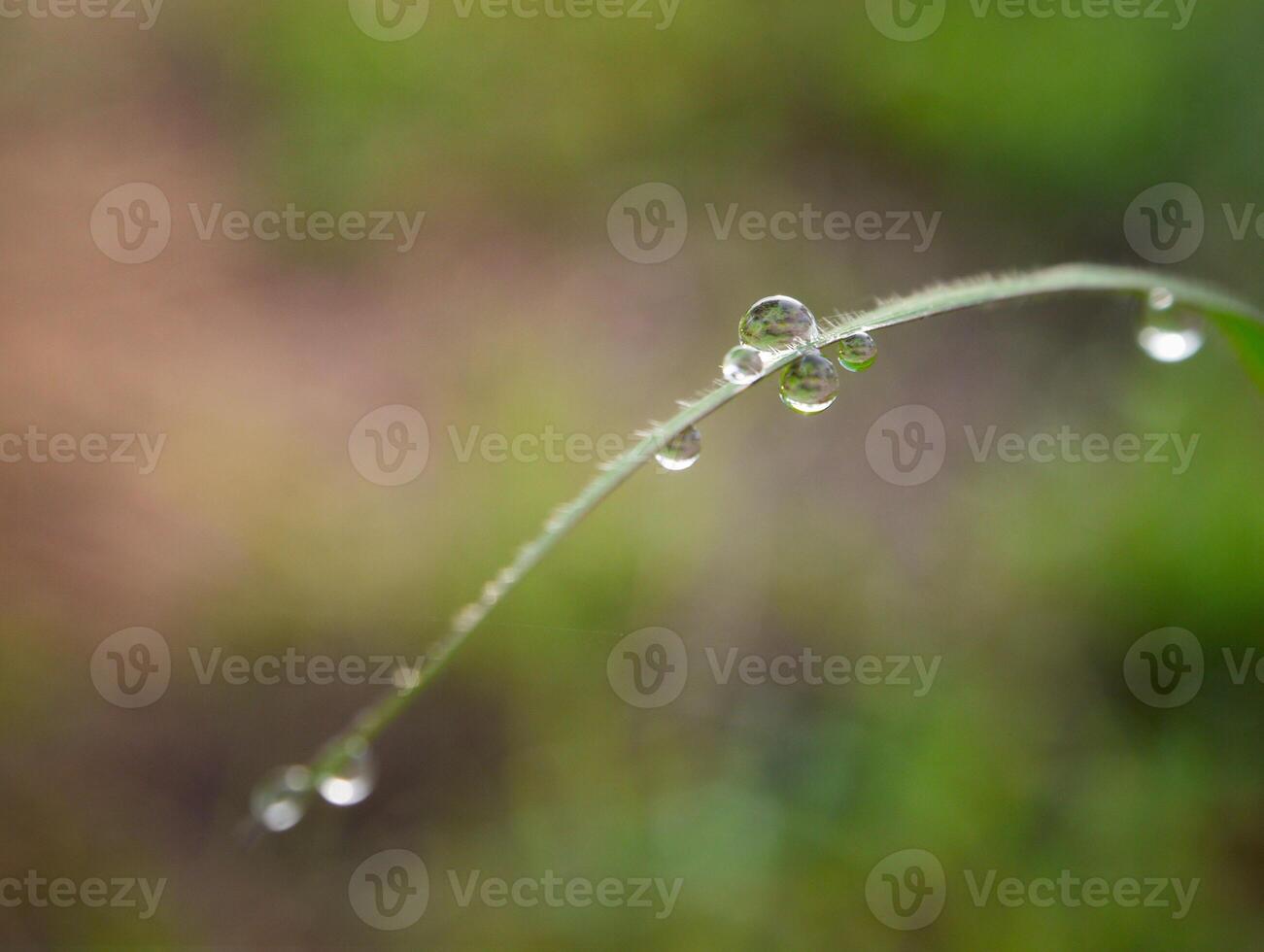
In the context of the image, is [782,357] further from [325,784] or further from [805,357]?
[325,784]

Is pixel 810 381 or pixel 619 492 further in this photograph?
pixel 619 492

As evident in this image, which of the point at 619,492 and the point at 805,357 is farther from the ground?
the point at 619,492

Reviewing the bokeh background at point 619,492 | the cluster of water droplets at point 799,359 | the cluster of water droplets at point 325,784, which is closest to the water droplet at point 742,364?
the cluster of water droplets at point 799,359

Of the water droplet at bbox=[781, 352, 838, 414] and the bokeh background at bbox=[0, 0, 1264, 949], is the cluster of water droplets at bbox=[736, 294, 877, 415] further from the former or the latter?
the bokeh background at bbox=[0, 0, 1264, 949]

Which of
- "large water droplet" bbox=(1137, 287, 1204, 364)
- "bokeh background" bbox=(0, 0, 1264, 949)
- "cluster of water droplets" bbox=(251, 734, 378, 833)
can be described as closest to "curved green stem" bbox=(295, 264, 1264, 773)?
"cluster of water droplets" bbox=(251, 734, 378, 833)

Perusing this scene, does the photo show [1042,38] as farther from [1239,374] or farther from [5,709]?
[5,709]

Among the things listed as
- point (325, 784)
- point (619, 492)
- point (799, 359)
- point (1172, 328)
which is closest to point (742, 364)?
point (799, 359)

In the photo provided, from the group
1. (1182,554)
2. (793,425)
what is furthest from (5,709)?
(1182,554)
